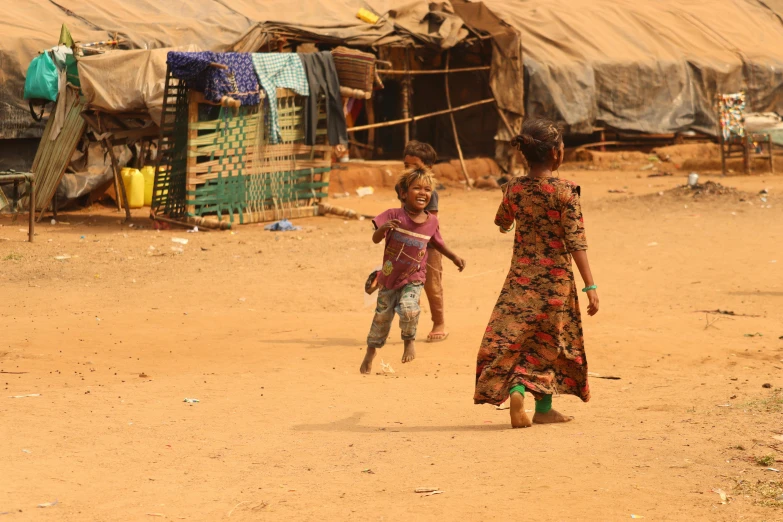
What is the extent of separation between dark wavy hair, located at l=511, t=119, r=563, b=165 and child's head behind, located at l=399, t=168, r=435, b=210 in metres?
1.50

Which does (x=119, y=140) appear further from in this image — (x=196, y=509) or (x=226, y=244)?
(x=196, y=509)

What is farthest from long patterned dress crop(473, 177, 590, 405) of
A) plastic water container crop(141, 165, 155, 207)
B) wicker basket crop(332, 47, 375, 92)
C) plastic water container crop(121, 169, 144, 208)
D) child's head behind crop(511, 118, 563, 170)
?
plastic water container crop(141, 165, 155, 207)

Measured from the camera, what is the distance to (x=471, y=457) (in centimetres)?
410

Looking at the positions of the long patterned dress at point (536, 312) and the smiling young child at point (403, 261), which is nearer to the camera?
the long patterned dress at point (536, 312)

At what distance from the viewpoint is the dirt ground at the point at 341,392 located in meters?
3.60

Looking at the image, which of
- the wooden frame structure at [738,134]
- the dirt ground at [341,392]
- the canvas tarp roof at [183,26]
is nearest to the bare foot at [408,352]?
the dirt ground at [341,392]

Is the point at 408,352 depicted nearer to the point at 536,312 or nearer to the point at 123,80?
the point at 536,312

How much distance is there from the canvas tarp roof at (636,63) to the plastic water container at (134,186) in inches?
330

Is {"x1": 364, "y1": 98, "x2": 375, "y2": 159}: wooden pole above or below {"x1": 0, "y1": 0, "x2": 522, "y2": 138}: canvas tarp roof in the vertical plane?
below

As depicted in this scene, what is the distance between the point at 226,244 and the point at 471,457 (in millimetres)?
7788

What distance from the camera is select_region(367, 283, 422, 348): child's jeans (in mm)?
6066

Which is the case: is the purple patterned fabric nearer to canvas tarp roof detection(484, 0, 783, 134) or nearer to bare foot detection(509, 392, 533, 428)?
bare foot detection(509, 392, 533, 428)

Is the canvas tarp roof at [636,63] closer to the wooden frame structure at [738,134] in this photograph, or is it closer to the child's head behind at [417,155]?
the wooden frame structure at [738,134]

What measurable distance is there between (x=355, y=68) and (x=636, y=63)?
32.1 feet
